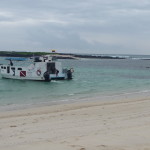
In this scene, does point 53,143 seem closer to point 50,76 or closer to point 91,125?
point 91,125

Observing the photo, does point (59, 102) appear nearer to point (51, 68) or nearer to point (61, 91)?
point (61, 91)

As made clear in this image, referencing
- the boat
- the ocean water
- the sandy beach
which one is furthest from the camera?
the boat

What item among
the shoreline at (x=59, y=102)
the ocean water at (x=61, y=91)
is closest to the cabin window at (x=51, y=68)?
the ocean water at (x=61, y=91)

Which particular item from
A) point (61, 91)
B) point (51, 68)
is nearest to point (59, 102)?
point (61, 91)

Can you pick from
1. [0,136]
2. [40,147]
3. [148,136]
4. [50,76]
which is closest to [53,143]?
[40,147]

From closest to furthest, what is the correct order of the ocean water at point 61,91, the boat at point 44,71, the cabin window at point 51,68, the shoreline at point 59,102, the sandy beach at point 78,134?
the sandy beach at point 78,134 → the shoreline at point 59,102 → the ocean water at point 61,91 → the boat at point 44,71 → the cabin window at point 51,68

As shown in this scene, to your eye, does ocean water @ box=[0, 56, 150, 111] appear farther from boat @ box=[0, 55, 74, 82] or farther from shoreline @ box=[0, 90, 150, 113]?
boat @ box=[0, 55, 74, 82]

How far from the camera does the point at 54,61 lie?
42.9 m

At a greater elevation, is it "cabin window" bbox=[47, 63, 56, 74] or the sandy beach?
"cabin window" bbox=[47, 63, 56, 74]

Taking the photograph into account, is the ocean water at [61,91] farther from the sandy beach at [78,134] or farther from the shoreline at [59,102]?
the sandy beach at [78,134]

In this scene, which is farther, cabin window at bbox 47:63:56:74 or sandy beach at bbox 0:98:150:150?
cabin window at bbox 47:63:56:74

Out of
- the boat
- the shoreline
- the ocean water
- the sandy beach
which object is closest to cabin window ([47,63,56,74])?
the boat

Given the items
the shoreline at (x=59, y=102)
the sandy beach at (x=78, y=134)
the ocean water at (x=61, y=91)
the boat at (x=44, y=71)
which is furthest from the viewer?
the boat at (x=44, y=71)

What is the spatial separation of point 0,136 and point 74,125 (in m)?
2.41
